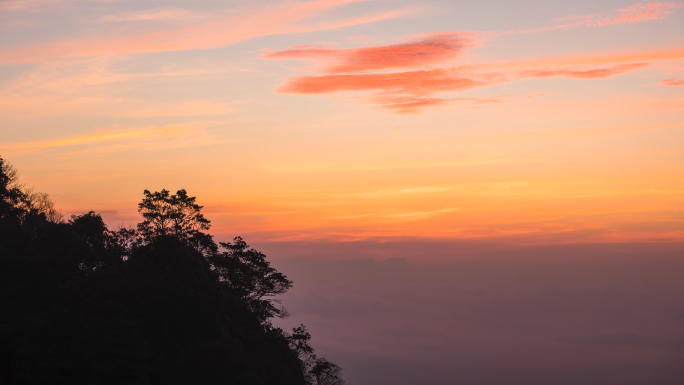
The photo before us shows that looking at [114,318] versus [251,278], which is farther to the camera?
[251,278]

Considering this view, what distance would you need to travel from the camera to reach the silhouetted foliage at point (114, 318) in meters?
33.8

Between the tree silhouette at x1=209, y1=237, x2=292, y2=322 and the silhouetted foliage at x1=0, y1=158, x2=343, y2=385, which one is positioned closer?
the silhouetted foliage at x1=0, y1=158, x2=343, y2=385

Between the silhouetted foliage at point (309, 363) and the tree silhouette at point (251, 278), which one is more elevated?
the tree silhouette at point (251, 278)

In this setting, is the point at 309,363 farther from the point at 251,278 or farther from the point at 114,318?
the point at 114,318

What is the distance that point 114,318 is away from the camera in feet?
116

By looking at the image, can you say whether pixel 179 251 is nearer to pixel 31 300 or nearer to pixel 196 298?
pixel 196 298

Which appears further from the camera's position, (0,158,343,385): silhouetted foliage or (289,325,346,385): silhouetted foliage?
(289,325,346,385): silhouetted foliage

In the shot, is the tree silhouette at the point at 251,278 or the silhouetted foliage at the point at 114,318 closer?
the silhouetted foliage at the point at 114,318

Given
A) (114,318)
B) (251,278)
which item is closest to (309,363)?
(251,278)

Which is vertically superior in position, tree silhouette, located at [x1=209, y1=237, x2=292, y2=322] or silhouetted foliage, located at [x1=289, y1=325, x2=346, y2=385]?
tree silhouette, located at [x1=209, y1=237, x2=292, y2=322]

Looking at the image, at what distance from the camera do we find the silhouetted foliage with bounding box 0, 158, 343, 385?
111ft

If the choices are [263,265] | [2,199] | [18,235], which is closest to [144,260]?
[18,235]

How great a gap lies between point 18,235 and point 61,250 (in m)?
6.79

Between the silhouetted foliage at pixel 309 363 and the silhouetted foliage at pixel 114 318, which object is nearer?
the silhouetted foliage at pixel 114 318
